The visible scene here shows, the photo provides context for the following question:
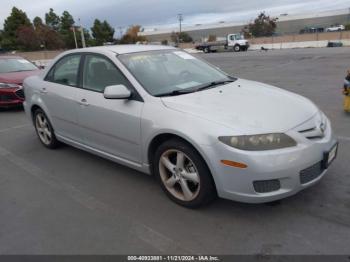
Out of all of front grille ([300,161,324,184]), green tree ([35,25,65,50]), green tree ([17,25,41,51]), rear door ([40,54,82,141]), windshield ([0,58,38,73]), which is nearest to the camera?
front grille ([300,161,324,184])

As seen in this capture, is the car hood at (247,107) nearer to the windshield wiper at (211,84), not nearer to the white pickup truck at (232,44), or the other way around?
the windshield wiper at (211,84)

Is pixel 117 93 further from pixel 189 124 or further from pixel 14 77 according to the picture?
pixel 14 77

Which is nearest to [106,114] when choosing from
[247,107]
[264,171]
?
[247,107]

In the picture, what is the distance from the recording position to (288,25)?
103 meters

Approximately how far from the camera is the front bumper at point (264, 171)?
2.88m

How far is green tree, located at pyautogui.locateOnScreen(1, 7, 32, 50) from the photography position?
51656mm

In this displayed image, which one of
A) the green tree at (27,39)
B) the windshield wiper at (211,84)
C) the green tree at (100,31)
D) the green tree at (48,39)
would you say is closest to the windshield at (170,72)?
the windshield wiper at (211,84)

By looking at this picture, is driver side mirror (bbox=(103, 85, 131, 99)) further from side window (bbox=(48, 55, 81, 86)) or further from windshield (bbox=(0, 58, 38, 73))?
windshield (bbox=(0, 58, 38, 73))

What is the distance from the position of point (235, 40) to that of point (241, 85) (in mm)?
43628

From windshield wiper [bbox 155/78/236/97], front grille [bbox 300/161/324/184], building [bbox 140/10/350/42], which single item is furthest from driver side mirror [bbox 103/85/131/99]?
building [bbox 140/10/350/42]

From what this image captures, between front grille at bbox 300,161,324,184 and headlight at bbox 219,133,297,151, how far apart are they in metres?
0.31

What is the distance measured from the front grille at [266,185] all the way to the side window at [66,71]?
109 inches

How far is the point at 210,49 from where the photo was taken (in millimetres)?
48312

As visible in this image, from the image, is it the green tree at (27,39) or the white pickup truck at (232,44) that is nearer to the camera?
the white pickup truck at (232,44)
